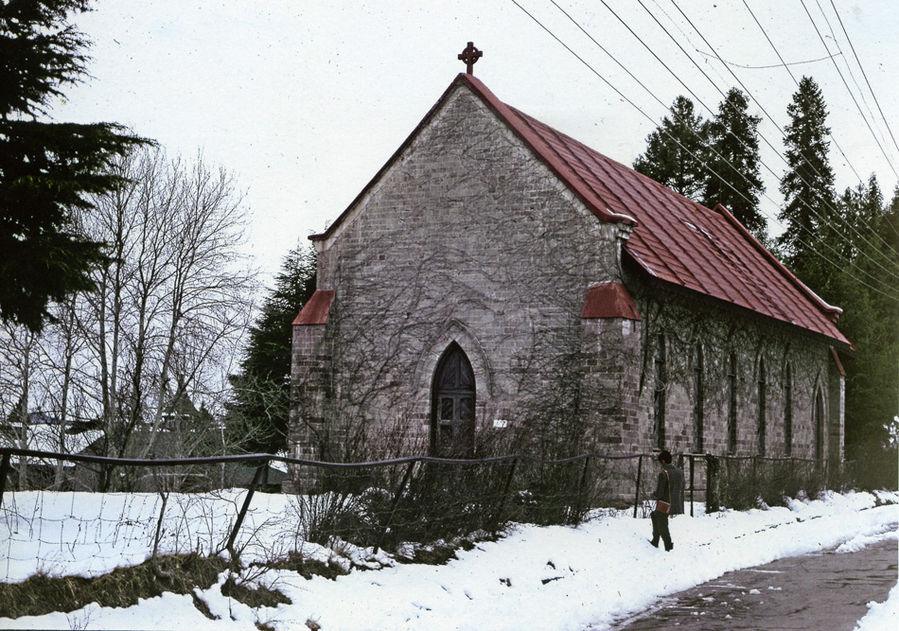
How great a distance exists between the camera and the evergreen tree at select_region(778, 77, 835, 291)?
57.5m

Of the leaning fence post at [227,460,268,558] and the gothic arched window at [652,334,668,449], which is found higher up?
the gothic arched window at [652,334,668,449]

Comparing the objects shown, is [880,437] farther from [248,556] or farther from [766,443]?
[248,556]

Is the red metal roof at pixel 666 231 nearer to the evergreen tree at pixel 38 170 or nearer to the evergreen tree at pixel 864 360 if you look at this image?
the evergreen tree at pixel 864 360

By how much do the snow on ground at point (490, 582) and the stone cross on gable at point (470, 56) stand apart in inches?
424

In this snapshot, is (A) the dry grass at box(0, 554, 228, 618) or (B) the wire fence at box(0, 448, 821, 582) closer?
(A) the dry grass at box(0, 554, 228, 618)

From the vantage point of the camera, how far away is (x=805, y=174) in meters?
58.4

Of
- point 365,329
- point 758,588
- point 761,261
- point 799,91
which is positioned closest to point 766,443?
point 761,261

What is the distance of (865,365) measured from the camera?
42.5 m

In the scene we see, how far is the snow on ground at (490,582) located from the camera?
7941 mm

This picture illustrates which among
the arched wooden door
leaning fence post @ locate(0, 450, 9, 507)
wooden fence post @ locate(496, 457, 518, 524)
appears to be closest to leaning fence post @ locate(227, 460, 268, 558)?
leaning fence post @ locate(0, 450, 9, 507)

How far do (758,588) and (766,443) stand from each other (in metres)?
17.4

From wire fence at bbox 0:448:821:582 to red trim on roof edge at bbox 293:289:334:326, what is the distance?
8194 mm

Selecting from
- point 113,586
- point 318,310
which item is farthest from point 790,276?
point 113,586

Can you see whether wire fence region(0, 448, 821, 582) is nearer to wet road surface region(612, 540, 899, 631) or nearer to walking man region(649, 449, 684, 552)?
walking man region(649, 449, 684, 552)
